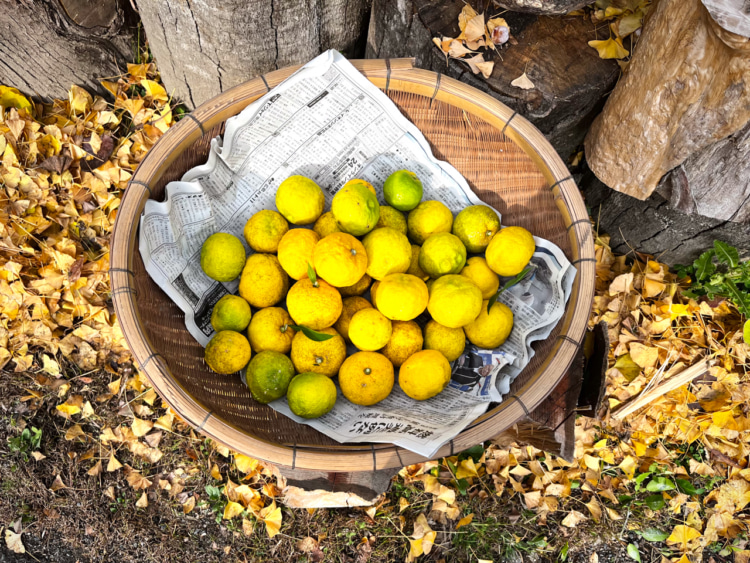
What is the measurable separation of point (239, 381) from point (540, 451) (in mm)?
1508

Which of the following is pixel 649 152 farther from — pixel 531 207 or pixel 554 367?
pixel 554 367

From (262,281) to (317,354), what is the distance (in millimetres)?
347

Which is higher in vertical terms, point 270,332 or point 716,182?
point 716,182

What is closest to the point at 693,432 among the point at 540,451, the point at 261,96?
the point at 540,451

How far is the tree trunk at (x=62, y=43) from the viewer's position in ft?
7.66

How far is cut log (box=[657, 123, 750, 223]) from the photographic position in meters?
2.19

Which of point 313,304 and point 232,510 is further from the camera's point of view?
point 232,510

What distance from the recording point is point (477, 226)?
210 centimetres

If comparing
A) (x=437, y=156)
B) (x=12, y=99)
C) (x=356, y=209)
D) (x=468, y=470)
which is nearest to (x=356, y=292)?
(x=356, y=209)

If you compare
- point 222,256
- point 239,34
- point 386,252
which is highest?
point 239,34

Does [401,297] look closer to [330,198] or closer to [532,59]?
[330,198]

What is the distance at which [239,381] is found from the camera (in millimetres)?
2076

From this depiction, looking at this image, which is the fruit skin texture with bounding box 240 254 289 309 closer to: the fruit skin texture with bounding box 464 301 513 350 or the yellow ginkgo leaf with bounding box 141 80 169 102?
the fruit skin texture with bounding box 464 301 513 350

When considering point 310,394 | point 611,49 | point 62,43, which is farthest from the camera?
point 62,43
